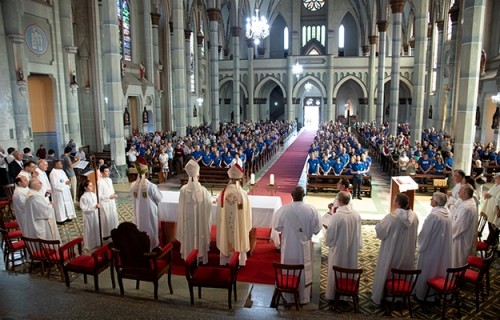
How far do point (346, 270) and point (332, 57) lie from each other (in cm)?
3442

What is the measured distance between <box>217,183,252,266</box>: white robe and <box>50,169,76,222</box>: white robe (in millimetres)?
5097

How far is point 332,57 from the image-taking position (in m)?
36.7

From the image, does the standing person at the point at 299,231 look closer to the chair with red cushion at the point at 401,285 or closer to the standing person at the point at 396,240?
the standing person at the point at 396,240

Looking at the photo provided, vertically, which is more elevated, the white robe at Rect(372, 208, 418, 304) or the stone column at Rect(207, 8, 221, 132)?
the stone column at Rect(207, 8, 221, 132)

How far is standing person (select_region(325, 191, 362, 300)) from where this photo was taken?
5539 millimetres

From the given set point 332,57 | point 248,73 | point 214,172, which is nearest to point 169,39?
point 248,73

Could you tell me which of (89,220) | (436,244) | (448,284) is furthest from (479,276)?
(89,220)

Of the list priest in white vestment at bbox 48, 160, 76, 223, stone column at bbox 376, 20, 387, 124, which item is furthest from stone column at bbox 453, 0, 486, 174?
stone column at bbox 376, 20, 387, 124

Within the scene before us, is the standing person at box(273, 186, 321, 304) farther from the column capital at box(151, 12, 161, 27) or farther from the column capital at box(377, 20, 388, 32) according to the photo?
the column capital at box(377, 20, 388, 32)

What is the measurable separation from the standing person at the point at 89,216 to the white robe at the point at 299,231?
Result: 3.97 meters

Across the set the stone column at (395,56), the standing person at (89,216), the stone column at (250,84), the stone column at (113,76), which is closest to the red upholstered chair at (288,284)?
the standing person at (89,216)

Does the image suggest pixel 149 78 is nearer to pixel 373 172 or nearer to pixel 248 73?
pixel 248 73

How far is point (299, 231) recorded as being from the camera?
5.55m

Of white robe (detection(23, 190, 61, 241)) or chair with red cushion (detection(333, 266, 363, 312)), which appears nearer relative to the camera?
chair with red cushion (detection(333, 266, 363, 312))
